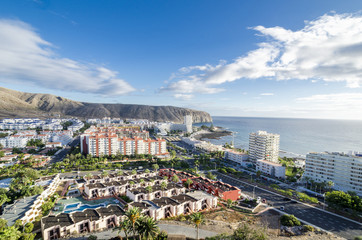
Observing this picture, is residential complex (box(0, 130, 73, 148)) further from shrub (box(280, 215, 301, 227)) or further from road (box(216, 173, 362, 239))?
shrub (box(280, 215, 301, 227))

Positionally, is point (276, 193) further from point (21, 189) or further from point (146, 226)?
point (21, 189)

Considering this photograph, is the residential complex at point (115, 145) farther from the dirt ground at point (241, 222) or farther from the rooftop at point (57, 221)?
the dirt ground at point (241, 222)

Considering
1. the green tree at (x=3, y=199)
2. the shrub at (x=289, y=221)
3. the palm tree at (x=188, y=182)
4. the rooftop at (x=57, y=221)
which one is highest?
the green tree at (x=3, y=199)

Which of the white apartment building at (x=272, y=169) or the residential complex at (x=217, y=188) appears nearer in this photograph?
the residential complex at (x=217, y=188)

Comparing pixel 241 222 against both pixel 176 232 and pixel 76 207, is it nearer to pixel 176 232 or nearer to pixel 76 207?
pixel 176 232

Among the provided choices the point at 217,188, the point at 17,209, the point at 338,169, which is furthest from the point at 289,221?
the point at 17,209

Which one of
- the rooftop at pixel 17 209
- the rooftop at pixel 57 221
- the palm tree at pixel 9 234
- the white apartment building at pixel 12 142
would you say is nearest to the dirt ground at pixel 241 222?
the rooftop at pixel 57 221
